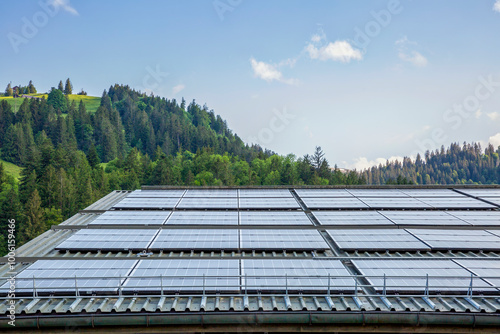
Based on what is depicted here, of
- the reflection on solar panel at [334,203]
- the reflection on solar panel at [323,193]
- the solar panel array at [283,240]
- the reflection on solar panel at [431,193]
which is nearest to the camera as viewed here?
the solar panel array at [283,240]

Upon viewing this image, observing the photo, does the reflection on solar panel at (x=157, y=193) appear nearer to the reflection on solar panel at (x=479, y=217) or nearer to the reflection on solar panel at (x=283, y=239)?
the reflection on solar panel at (x=283, y=239)

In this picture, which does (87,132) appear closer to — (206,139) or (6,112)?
(6,112)

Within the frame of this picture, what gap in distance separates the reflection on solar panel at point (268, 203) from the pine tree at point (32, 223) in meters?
54.7

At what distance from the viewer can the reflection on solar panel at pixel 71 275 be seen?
13.6 meters

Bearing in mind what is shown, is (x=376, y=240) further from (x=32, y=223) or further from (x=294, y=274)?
(x=32, y=223)

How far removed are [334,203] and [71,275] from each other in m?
20.9

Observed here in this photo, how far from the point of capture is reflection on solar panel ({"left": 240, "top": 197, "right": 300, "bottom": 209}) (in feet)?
91.5

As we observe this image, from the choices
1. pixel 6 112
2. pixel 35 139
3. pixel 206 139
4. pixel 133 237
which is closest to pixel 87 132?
pixel 35 139

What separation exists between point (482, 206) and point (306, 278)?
72.7 feet

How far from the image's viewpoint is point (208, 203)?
2919 centimetres

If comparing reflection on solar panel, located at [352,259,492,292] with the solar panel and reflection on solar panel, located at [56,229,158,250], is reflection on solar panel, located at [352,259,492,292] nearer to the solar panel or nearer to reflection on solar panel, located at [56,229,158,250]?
reflection on solar panel, located at [56,229,158,250]

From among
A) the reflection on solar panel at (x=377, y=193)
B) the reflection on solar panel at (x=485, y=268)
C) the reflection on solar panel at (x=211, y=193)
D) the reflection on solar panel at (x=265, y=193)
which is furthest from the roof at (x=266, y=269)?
the reflection on solar panel at (x=265, y=193)

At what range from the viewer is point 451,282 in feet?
46.3

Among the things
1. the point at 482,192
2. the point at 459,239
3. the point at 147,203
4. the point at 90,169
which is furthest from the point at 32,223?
the point at 482,192
